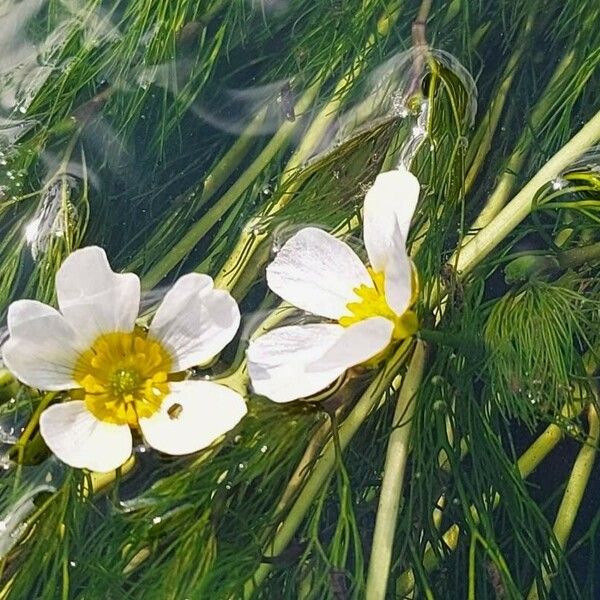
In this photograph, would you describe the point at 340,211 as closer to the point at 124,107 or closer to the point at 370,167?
the point at 370,167

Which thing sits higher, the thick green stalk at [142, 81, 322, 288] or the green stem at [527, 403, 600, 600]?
the thick green stalk at [142, 81, 322, 288]

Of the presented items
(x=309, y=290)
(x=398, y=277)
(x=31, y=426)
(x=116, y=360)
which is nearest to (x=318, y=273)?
(x=309, y=290)

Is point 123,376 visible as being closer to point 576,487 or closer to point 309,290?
point 309,290

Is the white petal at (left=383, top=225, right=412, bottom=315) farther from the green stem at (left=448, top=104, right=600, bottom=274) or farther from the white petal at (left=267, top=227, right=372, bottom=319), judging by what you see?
the green stem at (left=448, top=104, right=600, bottom=274)

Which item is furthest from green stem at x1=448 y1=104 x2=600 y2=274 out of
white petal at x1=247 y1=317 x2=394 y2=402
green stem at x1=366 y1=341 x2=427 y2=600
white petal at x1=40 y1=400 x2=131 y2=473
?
white petal at x1=40 y1=400 x2=131 y2=473

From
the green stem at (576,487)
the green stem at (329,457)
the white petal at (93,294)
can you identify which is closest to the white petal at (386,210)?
the green stem at (329,457)

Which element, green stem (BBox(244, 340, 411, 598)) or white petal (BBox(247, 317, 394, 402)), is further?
green stem (BBox(244, 340, 411, 598))

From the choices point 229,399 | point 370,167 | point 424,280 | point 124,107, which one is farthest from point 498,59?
point 229,399
